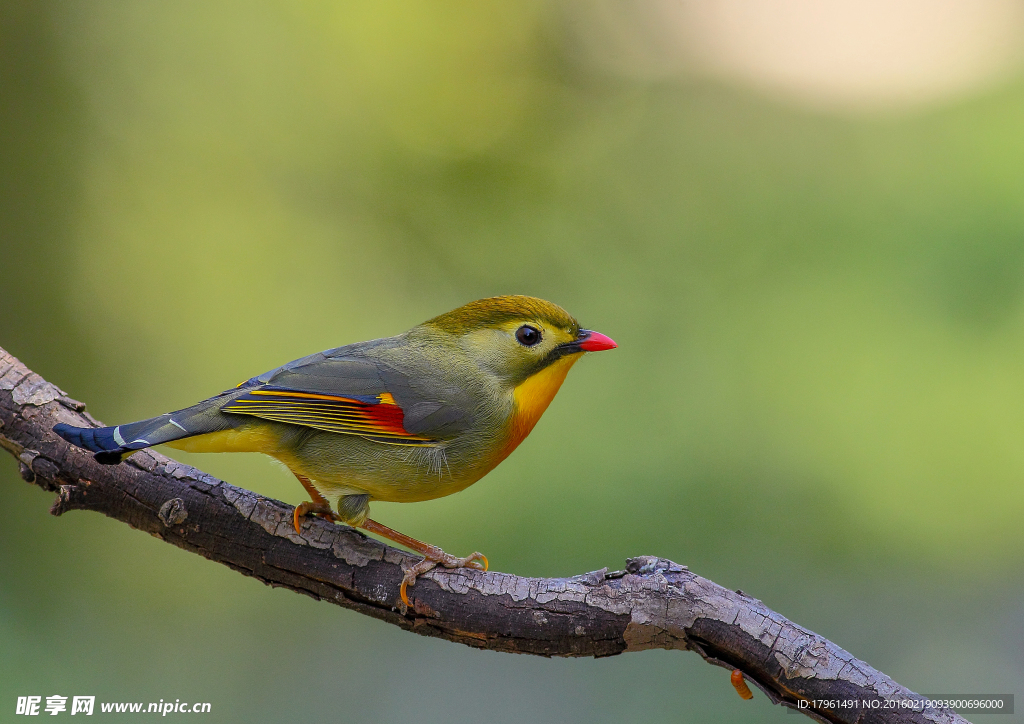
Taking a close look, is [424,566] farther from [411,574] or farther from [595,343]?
[595,343]

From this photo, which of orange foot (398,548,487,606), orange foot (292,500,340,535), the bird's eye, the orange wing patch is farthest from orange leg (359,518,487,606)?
the bird's eye

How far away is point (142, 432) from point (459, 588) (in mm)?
1295

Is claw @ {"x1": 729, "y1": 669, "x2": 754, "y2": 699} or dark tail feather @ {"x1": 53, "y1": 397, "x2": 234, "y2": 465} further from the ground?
dark tail feather @ {"x1": 53, "y1": 397, "x2": 234, "y2": 465}

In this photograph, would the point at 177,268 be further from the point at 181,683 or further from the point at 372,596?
the point at 372,596

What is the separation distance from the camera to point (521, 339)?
3436mm

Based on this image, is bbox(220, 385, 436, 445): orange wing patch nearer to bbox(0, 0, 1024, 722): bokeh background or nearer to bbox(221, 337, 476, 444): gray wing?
bbox(221, 337, 476, 444): gray wing

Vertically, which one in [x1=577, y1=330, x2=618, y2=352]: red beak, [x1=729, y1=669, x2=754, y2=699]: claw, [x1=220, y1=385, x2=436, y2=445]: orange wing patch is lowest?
[x1=729, y1=669, x2=754, y2=699]: claw

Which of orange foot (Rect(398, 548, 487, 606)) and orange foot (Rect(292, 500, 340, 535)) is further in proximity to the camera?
orange foot (Rect(292, 500, 340, 535))

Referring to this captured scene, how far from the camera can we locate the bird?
120 inches

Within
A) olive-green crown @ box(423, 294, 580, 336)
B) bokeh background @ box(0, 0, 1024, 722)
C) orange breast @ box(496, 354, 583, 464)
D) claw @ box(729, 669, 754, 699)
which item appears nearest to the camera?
claw @ box(729, 669, 754, 699)

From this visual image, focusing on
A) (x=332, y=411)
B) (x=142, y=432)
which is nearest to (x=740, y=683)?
(x=332, y=411)

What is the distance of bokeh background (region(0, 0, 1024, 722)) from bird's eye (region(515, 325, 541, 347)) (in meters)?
2.01

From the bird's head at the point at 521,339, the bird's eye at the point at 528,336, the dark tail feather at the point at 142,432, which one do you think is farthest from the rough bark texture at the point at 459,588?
the bird's eye at the point at 528,336

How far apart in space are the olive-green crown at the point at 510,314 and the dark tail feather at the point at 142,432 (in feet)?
3.64
